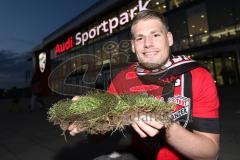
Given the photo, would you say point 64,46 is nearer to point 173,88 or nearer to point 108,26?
point 108,26

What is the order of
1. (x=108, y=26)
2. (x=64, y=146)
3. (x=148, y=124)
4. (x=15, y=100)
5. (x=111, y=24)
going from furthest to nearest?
(x=108, y=26) → (x=111, y=24) → (x=15, y=100) → (x=64, y=146) → (x=148, y=124)

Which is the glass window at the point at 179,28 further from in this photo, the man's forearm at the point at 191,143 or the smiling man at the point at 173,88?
the man's forearm at the point at 191,143

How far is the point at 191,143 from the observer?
1.94 metres

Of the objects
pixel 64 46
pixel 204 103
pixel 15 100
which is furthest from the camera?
pixel 64 46

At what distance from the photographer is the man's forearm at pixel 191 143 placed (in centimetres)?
188

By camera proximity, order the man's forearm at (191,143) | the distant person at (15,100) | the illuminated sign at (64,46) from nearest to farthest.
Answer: the man's forearm at (191,143) < the distant person at (15,100) < the illuminated sign at (64,46)

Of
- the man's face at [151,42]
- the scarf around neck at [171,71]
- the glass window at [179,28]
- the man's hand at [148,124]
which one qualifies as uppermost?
the glass window at [179,28]

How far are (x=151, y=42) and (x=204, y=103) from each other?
68 cm

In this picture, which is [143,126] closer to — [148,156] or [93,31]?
[148,156]

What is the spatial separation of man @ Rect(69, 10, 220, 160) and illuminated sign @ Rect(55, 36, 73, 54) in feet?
118

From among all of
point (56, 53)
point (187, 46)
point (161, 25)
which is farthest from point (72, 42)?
point (161, 25)

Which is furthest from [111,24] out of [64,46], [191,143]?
[191,143]

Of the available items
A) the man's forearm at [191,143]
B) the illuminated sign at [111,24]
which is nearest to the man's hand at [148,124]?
the man's forearm at [191,143]

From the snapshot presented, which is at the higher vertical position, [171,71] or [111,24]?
[111,24]
